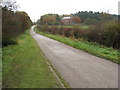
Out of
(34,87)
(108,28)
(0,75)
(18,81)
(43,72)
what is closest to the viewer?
(34,87)

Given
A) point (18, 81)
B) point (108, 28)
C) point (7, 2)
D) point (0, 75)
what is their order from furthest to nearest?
1. point (108, 28)
2. point (7, 2)
3. point (0, 75)
4. point (18, 81)

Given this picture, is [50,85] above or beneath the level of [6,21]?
beneath

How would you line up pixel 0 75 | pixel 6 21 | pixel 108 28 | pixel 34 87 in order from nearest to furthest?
pixel 34 87, pixel 0 75, pixel 6 21, pixel 108 28

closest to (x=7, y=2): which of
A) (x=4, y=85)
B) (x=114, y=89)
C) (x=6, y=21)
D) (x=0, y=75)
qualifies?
(x=6, y=21)

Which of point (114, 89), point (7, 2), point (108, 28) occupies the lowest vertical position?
point (114, 89)

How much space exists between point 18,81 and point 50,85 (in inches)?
47.4

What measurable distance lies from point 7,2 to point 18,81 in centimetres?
1098

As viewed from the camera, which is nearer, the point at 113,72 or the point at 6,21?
the point at 113,72

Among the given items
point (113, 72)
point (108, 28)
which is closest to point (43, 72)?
point (113, 72)

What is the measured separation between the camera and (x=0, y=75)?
6.16 meters

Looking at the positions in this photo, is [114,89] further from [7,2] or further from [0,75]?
[7,2]

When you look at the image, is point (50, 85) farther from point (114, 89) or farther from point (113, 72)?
point (113, 72)

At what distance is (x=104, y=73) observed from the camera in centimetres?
691

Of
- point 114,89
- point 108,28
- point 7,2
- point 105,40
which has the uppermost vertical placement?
point 7,2
